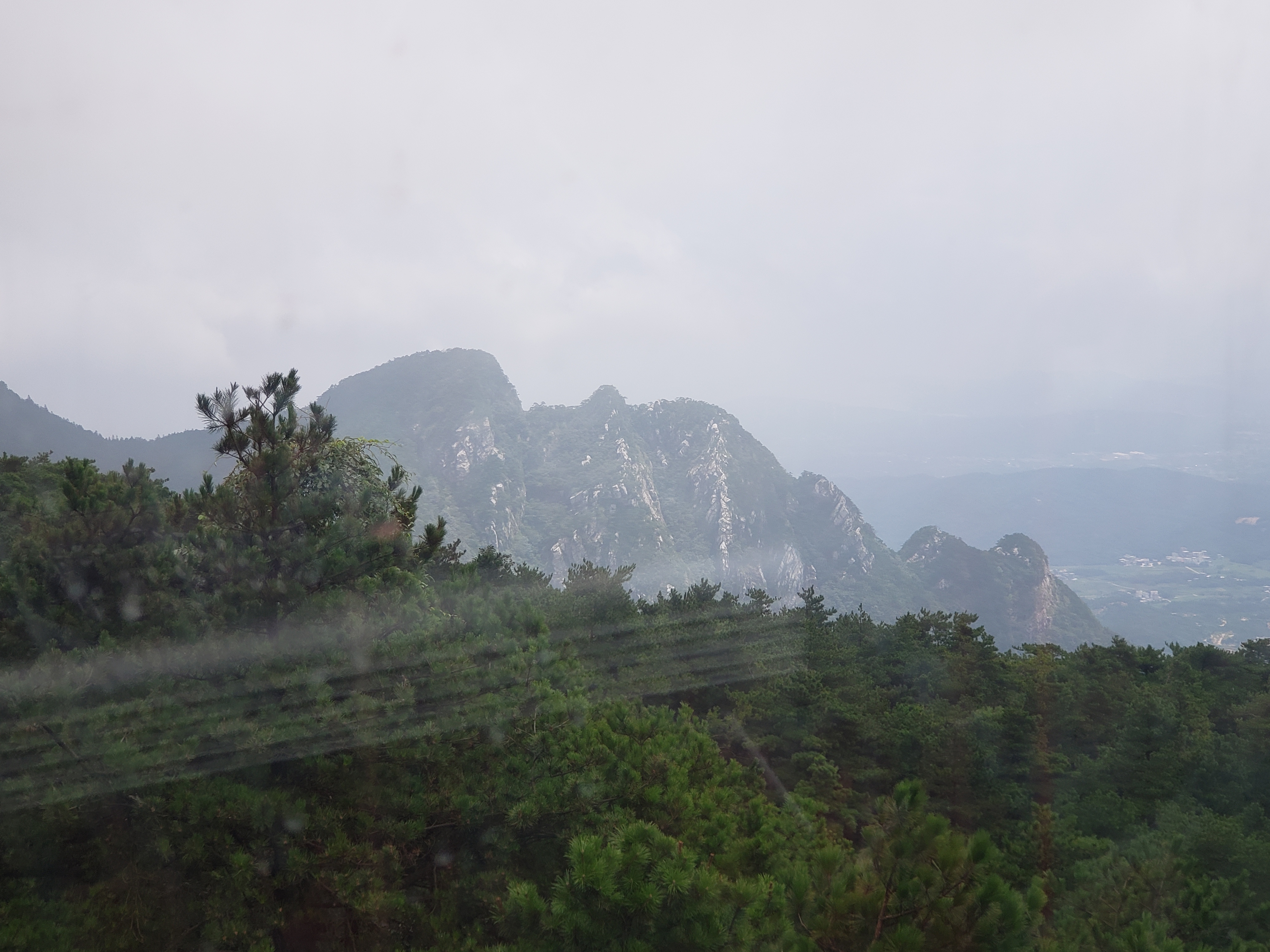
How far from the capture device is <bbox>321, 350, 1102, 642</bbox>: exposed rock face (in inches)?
3182

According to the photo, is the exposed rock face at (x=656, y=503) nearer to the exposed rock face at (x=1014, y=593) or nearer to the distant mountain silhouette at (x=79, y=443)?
the exposed rock face at (x=1014, y=593)

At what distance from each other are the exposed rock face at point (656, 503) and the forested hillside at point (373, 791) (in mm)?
62021

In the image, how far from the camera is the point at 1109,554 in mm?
135875

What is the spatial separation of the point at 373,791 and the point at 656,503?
93.0 m

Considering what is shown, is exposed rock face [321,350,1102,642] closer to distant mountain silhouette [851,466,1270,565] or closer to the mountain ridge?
the mountain ridge

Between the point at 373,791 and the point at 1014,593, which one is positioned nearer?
the point at 373,791

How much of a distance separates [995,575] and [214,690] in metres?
91.8

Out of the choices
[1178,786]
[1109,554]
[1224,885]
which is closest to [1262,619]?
[1109,554]

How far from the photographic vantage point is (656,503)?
97.4 meters

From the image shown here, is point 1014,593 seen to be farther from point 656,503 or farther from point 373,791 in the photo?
point 373,791

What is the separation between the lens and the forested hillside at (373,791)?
364 cm

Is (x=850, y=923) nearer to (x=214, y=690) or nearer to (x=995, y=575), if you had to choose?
(x=214, y=690)

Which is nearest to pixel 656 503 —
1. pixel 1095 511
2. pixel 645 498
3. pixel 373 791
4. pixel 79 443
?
pixel 645 498

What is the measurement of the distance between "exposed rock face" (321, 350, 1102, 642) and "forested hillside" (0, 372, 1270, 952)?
6202 cm
